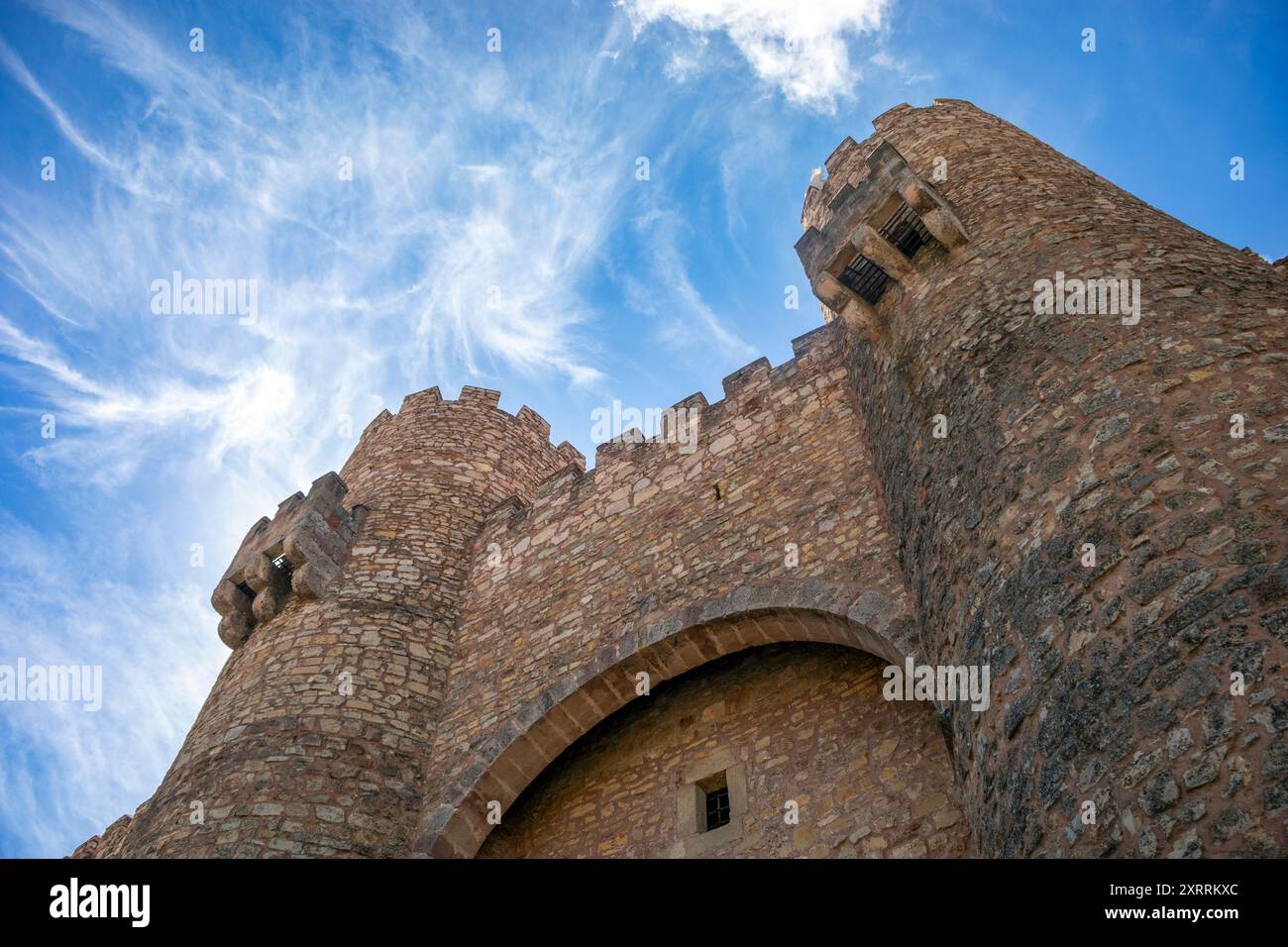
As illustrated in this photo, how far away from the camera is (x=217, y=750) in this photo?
26.7 feet

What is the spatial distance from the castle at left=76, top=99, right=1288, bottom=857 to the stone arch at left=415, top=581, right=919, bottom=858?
28 mm

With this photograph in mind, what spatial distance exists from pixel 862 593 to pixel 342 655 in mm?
4539

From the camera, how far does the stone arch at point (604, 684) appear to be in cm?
714

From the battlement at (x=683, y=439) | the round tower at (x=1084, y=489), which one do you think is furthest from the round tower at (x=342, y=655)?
the round tower at (x=1084, y=489)

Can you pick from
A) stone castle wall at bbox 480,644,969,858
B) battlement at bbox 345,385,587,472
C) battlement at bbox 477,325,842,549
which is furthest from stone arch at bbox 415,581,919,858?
battlement at bbox 345,385,587,472

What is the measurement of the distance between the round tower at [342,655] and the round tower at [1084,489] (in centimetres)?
429

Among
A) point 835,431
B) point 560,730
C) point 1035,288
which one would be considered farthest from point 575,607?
point 1035,288

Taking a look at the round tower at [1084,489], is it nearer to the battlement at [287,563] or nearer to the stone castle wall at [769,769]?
the stone castle wall at [769,769]

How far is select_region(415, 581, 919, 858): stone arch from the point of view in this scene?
7.14 m

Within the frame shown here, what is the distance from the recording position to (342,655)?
28.9ft

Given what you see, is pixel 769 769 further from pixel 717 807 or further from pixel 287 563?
pixel 287 563
